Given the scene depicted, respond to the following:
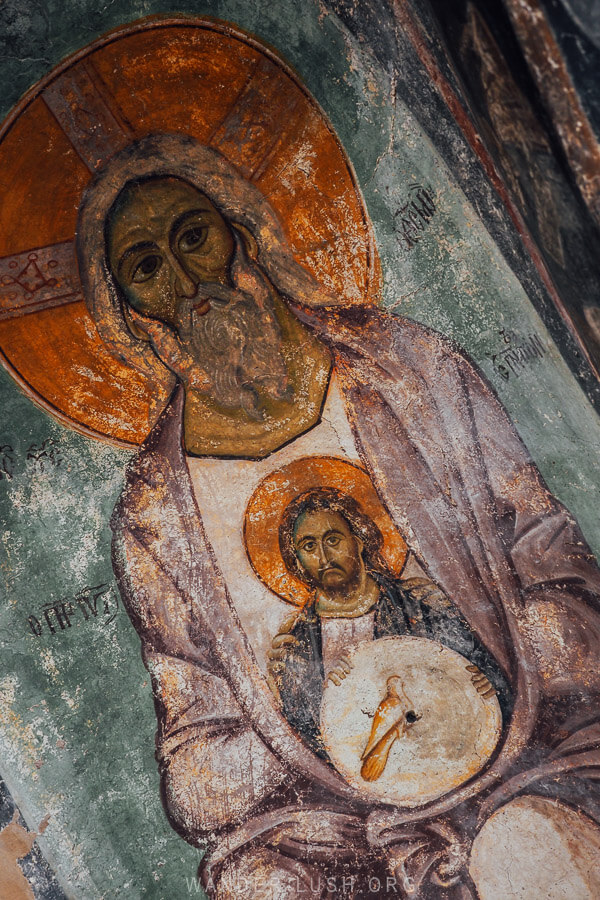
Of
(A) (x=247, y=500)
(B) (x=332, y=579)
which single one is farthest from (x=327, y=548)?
(A) (x=247, y=500)

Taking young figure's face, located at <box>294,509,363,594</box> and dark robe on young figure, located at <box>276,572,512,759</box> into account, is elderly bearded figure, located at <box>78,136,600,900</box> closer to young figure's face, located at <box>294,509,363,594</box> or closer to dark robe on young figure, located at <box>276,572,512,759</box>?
dark robe on young figure, located at <box>276,572,512,759</box>

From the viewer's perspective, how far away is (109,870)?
3.79 metres

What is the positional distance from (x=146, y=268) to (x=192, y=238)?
0.81 ft

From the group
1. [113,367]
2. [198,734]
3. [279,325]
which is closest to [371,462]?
[279,325]

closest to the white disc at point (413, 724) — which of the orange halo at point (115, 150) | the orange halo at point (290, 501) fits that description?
the orange halo at point (290, 501)

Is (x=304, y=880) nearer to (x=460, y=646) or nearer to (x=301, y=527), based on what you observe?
(x=460, y=646)

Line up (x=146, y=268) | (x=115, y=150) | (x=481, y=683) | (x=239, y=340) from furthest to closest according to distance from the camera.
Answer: (x=481, y=683) → (x=239, y=340) → (x=146, y=268) → (x=115, y=150)

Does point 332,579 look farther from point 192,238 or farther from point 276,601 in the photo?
point 192,238

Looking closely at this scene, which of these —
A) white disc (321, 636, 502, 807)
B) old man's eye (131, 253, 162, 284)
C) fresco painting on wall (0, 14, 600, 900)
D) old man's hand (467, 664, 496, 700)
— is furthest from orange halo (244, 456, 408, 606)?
old man's eye (131, 253, 162, 284)

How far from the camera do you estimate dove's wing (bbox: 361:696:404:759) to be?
392cm

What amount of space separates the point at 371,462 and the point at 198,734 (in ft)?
5.14

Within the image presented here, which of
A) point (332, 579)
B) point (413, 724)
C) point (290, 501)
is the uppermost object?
point (290, 501)

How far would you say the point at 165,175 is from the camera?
358cm

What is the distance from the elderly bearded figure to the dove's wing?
0.91 feet
